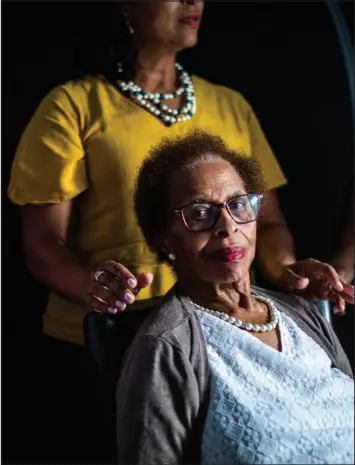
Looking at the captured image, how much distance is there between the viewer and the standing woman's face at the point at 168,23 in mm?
1308

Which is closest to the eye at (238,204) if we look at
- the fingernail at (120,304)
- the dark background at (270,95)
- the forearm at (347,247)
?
the fingernail at (120,304)

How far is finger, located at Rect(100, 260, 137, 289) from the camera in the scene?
105 centimetres

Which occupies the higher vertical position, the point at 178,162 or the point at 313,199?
the point at 178,162

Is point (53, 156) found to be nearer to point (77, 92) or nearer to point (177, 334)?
point (77, 92)

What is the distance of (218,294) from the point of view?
1.11 metres

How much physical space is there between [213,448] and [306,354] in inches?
8.6

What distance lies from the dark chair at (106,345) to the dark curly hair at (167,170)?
5.5 inches

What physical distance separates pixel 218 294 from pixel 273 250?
0.26m

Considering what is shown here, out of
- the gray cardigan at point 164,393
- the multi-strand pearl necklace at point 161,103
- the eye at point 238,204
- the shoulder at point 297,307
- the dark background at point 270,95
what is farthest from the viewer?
the dark background at point 270,95

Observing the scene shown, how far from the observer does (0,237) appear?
156 centimetres

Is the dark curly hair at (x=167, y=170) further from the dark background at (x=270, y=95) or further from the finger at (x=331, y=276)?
the dark background at (x=270, y=95)

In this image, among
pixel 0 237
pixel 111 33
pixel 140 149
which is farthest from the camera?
pixel 0 237

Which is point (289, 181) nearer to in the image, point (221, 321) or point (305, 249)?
point (305, 249)

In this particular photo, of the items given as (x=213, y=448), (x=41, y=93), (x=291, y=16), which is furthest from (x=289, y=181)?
(x=213, y=448)
